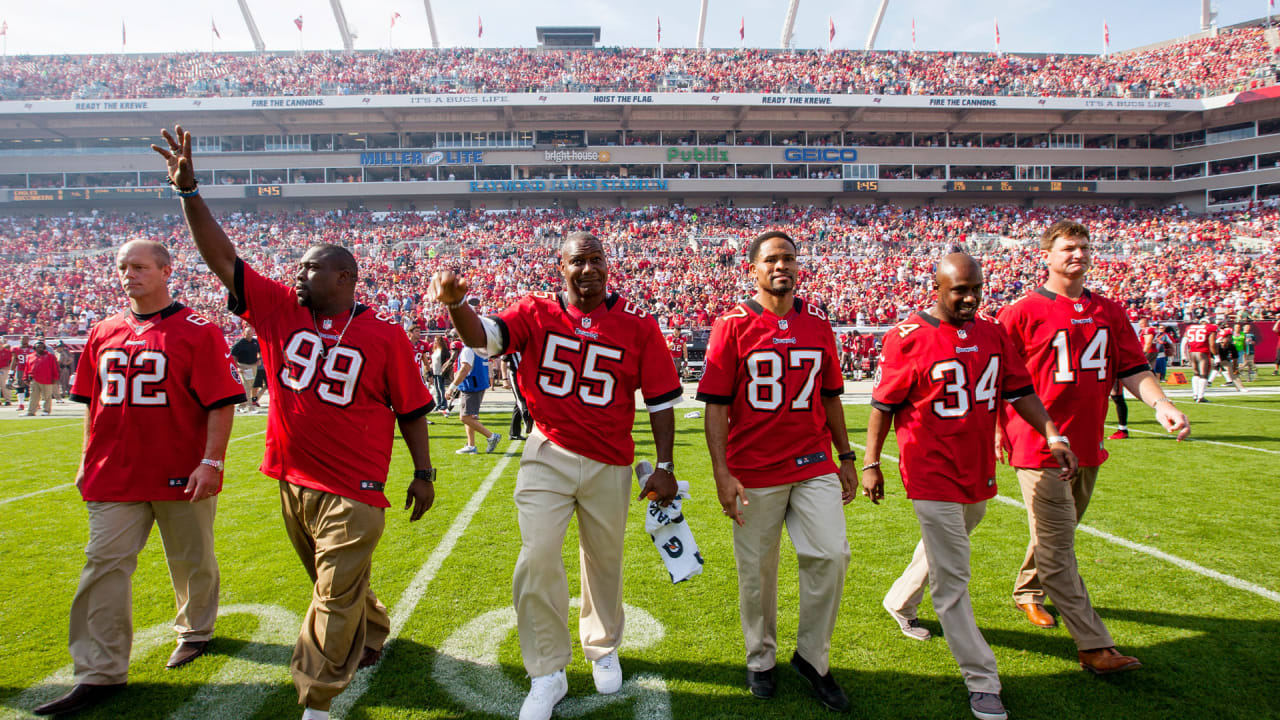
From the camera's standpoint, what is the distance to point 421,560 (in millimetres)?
4895

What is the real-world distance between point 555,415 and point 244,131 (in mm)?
52474

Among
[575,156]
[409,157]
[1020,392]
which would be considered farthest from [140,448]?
[409,157]

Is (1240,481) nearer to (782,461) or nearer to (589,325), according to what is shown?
(782,461)

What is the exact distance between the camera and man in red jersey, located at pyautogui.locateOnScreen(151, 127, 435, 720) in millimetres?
2756

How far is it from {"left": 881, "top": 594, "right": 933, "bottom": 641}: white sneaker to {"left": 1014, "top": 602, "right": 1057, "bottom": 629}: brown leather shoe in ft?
2.10

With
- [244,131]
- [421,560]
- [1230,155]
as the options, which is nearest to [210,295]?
[244,131]

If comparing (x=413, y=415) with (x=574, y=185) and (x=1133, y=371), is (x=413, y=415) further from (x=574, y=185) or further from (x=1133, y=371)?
(x=574, y=185)

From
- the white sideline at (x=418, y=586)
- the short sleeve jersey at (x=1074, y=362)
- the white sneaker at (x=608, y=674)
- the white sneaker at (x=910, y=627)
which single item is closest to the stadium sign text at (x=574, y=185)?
the white sideline at (x=418, y=586)

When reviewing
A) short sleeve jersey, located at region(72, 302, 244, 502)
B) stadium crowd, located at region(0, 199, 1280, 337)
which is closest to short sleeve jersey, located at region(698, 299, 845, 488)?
short sleeve jersey, located at region(72, 302, 244, 502)

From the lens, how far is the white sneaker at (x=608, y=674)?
3090mm

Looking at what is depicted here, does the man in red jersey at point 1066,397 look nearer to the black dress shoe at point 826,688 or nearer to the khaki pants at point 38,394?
the black dress shoe at point 826,688

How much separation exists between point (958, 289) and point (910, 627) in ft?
6.12

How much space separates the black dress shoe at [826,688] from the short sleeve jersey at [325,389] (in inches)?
81.1

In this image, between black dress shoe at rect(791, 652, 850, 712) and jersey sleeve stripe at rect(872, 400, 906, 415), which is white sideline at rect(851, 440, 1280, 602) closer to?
jersey sleeve stripe at rect(872, 400, 906, 415)
